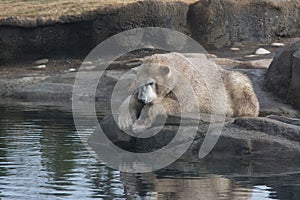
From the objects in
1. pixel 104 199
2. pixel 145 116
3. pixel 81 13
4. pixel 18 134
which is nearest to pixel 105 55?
pixel 81 13

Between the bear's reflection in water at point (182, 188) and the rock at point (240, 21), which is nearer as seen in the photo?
the bear's reflection in water at point (182, 188)

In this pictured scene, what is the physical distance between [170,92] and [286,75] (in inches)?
260

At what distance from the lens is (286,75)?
1798cm

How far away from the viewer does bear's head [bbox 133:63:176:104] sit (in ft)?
37.9

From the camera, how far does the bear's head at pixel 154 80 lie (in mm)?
11555

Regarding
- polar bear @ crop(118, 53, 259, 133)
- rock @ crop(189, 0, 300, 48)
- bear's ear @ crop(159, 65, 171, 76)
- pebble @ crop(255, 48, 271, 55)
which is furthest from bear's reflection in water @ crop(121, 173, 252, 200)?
rock @ crop(189, 0, 300, 48)

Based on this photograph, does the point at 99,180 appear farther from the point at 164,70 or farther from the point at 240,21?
the point at 240,21

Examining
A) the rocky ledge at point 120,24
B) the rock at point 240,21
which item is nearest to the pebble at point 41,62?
the rocky ledge at point 120,24

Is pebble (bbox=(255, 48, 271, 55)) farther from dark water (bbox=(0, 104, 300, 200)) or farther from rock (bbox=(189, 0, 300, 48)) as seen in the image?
dark water (bbox=(0, 104, 300, 200))

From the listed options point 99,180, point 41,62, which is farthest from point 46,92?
point 99,180

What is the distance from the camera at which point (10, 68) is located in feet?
83.6

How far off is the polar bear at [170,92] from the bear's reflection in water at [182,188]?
1761mm

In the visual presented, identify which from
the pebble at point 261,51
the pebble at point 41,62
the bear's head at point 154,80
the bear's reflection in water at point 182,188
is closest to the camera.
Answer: the bear's reflection in water at point 182,188

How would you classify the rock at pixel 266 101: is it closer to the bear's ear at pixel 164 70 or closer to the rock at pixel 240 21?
the bear's ear at pixel 164 70
